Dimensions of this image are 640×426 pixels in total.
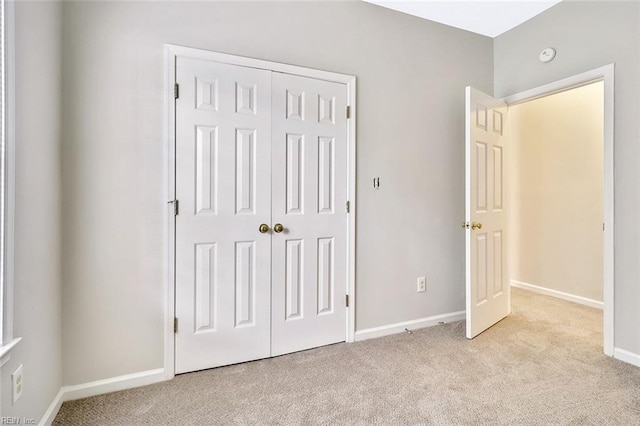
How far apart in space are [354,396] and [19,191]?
6.20 feet

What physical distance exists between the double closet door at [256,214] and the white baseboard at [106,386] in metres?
0.15

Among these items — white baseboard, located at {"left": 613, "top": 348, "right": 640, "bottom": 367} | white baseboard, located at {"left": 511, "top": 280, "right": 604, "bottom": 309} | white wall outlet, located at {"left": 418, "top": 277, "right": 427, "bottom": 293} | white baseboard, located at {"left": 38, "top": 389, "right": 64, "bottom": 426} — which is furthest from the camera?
white baseboard, located at {"left": 511, "top": 280, "right": 604, "bottom": 309}

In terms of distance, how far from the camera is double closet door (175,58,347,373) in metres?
2.08

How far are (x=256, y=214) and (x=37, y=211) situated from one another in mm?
1136

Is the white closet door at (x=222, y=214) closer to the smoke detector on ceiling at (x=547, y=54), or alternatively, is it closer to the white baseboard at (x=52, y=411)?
the white baseboard at (x=52, y=411)

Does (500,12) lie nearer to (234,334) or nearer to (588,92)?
(588,92)

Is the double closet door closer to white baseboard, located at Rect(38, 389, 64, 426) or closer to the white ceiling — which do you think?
white baseboard, located at Rect(38, 389, 64, 426)

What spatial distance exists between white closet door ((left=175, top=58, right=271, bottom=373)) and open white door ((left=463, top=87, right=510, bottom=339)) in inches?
62.0

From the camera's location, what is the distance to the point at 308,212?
2410mm

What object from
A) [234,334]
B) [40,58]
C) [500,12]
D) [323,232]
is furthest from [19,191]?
[500,12]

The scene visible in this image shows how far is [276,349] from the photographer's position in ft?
7.65

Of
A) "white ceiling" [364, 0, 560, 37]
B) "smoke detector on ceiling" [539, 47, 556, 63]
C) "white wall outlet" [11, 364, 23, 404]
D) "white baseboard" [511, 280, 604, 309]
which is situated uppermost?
"white ceiling" [364, 0, 560, 37]

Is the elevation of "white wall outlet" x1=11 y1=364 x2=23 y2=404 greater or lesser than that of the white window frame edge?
lesser

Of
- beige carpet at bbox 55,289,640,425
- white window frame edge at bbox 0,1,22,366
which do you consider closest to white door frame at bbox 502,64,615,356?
beige carpet at bbox 55,289,640,425
